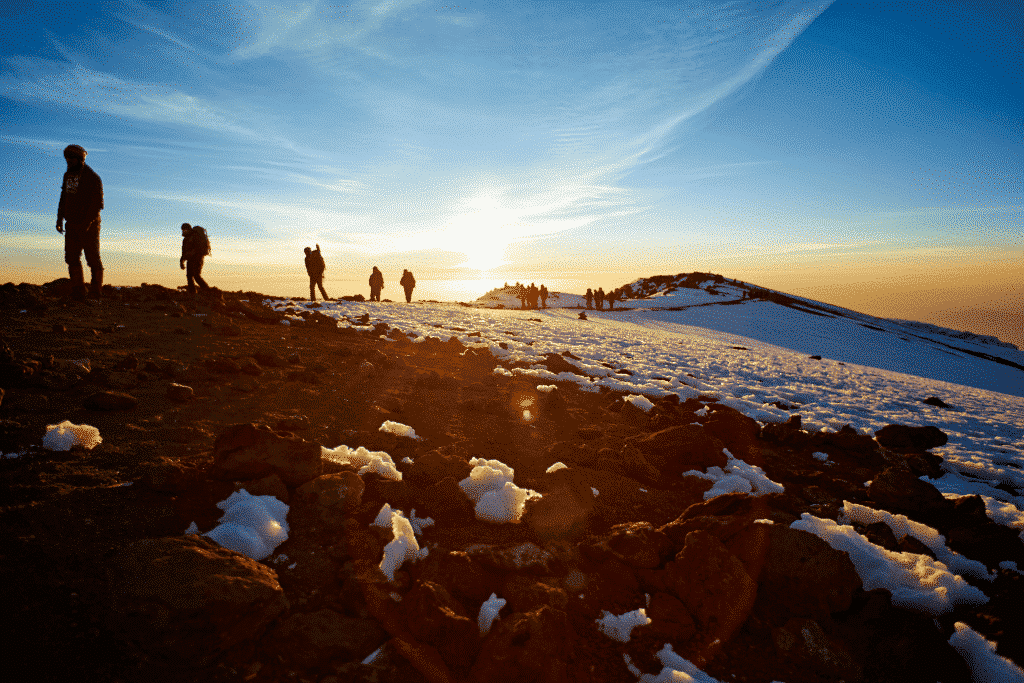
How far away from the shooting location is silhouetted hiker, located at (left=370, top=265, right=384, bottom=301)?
26209 millimetres

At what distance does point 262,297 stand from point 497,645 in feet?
59.8

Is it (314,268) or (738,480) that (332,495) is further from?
(314,268)

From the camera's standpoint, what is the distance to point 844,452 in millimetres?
6246

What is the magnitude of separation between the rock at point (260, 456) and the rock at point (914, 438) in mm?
8330

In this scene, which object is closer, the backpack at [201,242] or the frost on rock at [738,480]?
the frost on rock at [738,480]

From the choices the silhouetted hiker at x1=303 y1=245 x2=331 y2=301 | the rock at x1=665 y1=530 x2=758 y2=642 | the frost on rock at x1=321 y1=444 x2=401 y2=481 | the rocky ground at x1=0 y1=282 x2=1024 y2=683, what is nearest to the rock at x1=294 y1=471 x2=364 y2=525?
the rocky ground at x1=0 y1=282 x2=1024 y2=683

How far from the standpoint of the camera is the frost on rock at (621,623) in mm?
2699

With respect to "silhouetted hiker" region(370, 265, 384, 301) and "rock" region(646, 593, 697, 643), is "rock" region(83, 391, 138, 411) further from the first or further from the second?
"silhouetted hiker" region(370, 265, 384, 301)

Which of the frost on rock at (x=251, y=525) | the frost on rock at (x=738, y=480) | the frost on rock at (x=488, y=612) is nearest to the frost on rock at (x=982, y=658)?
the frost on rock at (x=738, y=480)

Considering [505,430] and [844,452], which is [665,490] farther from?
[844,452]

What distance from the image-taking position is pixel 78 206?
910 cm

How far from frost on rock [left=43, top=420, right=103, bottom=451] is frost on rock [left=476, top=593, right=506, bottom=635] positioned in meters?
3.53

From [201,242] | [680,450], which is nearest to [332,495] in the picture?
[680,450]

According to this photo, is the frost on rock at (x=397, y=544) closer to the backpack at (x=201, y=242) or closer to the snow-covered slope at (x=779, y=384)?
the snow-covered slope at (x=779, y=384)
